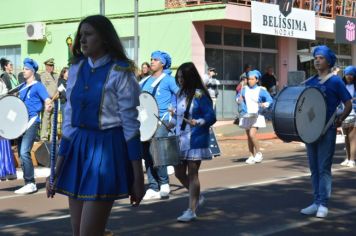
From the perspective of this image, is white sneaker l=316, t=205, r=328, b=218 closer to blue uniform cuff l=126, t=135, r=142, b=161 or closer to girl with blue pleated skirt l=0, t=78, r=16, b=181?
blue uniform cuff l=126, t=135, r=142, b=161

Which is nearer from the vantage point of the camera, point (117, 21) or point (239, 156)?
point (239, 156)

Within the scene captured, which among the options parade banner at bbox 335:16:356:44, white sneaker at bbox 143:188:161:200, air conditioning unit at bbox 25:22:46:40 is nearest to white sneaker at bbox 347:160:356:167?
white sneaker at bbox 143:188:161:200

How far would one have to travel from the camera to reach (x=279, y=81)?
26141 mm

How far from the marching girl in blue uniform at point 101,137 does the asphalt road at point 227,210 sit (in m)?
2.91

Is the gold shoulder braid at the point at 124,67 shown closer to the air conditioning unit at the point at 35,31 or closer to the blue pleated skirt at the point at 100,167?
the blue pleated skirt at the point at 100,167

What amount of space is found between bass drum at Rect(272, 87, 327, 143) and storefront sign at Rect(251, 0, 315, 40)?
48.9 feet

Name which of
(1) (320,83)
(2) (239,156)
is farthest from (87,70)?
(2) (239,156)

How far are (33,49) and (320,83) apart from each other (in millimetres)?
20884

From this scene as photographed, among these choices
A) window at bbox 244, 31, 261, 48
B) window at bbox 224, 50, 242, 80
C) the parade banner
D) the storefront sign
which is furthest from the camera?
the parade banner

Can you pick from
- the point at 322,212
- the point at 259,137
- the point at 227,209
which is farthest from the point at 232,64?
the point at 322,212

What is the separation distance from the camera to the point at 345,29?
27.5m

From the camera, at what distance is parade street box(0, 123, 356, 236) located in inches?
282

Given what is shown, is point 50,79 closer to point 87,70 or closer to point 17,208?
point 17,208

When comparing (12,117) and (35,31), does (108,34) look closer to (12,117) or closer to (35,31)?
(12,117)
